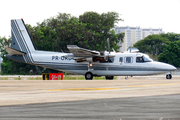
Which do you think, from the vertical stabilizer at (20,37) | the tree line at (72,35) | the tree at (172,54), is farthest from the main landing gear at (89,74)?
Answer: the tree at (172,54)

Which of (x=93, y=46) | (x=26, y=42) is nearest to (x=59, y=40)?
(x=93, y=46)

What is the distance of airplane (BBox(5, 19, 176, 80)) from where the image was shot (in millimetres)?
32781

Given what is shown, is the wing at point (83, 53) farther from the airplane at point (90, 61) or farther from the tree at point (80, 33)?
the tree at point (80, 33)

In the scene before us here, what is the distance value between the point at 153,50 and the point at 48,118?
13217 cm

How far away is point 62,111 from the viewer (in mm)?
7656

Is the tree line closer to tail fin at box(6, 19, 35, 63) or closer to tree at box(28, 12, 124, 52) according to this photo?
tree at box(28, 12, 124, 52)

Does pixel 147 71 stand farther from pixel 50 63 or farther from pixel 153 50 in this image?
pixel 153 50

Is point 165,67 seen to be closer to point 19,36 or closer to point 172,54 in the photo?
point 19,36

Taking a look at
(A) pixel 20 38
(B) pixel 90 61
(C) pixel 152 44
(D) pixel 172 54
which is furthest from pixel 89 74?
(C) pixel 152 44

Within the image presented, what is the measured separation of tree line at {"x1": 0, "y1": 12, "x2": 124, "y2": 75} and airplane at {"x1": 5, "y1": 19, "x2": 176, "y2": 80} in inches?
945

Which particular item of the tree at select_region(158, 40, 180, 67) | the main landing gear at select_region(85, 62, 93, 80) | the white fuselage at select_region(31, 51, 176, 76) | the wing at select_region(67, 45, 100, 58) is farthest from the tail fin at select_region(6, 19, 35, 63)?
the tree at select_region(158, 40, 180, 67)

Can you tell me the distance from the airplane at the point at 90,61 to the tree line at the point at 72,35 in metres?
24.0

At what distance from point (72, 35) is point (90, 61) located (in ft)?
92.1

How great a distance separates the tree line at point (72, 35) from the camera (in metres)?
60.8
